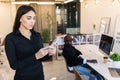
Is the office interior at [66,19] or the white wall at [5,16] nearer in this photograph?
the office interior at [66,19]

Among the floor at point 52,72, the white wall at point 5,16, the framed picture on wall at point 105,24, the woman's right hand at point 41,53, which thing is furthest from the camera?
the white wall at point 5,16

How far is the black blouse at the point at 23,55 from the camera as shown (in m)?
1.39

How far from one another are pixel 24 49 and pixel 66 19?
Answer: 28.4 feet

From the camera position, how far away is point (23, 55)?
1453 mm

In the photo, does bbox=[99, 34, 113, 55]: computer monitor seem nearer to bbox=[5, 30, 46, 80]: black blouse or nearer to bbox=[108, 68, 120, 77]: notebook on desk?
bbox=[108, 68, 120, 77]: notebook on desk

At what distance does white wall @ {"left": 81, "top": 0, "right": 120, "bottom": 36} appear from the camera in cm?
544

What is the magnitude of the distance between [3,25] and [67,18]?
339 centimetres

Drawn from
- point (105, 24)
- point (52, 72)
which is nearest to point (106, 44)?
point (52, 72)

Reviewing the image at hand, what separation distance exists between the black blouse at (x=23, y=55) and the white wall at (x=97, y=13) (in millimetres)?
4191

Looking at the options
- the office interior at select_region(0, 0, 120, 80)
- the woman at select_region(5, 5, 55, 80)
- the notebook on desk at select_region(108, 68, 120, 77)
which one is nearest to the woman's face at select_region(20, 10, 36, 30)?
the woman at select_region(5, 5, 55, 80)

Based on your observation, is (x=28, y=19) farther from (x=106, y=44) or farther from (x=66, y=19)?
(x=66, y=19)

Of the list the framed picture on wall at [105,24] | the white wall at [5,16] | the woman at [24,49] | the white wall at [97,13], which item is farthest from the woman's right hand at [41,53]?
the white wall at [5,16]

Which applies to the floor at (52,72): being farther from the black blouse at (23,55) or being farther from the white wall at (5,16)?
the white wall at (5,16)

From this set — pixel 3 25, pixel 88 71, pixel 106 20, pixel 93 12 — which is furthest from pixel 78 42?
pixel 3 25
